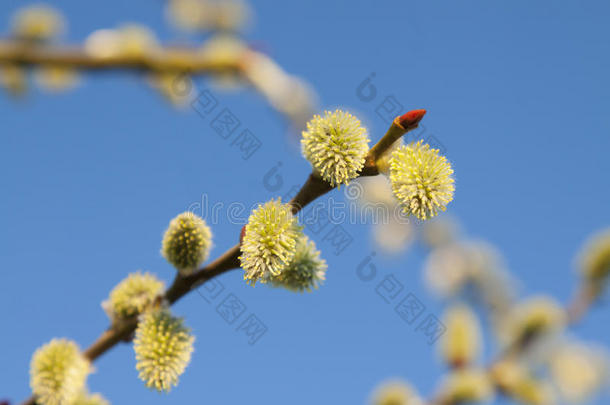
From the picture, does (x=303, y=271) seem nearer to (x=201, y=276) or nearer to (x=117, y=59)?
(x=201, y=276)

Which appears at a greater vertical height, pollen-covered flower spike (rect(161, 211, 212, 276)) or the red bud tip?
pollen-covered flower spike (rect(161, 211, 212, 276))

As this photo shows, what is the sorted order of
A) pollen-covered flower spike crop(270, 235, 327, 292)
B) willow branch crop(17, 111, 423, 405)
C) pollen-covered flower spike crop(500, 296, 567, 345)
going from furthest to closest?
pollen-covered flower spike crop(500, 296, 567, 345), pollen-covered flower spike crop(270, 235, 327, 292), willow branch crop(17, 111, 423, 405)

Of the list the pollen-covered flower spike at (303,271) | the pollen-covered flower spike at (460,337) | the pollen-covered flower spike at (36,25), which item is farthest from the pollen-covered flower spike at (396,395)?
the pollen-covered flower spike at (36,25)

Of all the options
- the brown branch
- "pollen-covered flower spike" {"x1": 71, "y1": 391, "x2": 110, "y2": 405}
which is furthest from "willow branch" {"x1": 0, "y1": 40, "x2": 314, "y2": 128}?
"pollen-covered flower spike" {"x1": 71, "y1": 391, "x2": 110, "y2": 405}

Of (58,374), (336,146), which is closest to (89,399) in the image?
(58,374)

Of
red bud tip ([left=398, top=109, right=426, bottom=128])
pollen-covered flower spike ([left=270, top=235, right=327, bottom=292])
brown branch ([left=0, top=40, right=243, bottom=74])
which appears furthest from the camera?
brown branch ([left=0, top=40, right=243, bottom=74])

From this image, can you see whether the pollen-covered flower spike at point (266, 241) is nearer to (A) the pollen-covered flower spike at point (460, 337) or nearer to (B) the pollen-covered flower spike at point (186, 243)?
(B) the pollen-covered flower spike at point (186, 243)

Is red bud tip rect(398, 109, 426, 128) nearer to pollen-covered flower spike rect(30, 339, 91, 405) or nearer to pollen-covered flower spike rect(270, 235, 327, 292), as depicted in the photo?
pollen-covered flower spike rect(270, 235, 327, 292)
